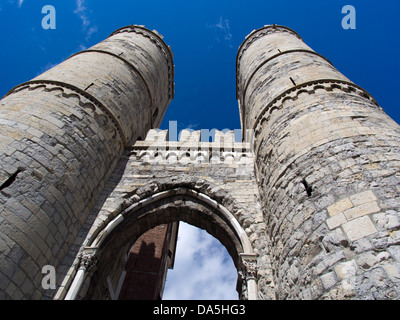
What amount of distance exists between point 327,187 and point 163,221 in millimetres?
3462

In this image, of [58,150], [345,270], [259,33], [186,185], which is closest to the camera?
[345,270]

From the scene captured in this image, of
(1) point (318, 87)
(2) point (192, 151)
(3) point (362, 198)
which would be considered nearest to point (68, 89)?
(2) point (192, 151)

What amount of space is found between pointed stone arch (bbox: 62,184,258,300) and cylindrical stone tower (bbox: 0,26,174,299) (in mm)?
419

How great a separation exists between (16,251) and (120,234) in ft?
6.51

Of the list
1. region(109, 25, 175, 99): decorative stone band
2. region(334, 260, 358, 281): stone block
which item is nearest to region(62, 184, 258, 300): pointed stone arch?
region(334, 260, 358, 281): stone block

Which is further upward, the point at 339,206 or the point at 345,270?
the point at 339,206

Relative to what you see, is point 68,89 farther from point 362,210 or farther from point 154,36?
point 154,36

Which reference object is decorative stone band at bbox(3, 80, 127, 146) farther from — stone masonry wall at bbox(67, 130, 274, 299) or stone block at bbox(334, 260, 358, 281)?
stone block at bbox(334, 260, 358, 281)

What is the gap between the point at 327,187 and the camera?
380cm

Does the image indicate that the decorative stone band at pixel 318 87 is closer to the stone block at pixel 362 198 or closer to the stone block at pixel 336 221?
the stone block at pixel 362 198

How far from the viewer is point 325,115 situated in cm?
495

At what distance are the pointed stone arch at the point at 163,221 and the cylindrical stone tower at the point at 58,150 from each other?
42cm

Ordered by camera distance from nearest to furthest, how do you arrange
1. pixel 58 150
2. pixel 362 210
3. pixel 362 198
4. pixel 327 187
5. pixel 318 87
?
pixel 362 210 < pixel 362 198 < pixel 327 187 < pixel 58 150 < pixel 318 87
